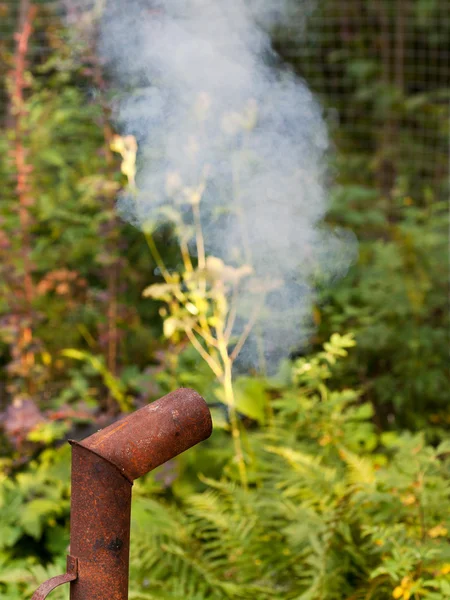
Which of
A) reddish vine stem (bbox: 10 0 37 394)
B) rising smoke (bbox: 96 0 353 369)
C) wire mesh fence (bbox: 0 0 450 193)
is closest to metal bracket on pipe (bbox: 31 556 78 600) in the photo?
rising smoke (bbox: 96 0 353 369)

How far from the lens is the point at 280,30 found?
252 inches

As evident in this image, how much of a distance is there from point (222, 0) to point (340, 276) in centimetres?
163

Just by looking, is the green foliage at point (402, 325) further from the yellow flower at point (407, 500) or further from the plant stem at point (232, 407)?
the yellow flower at point (407, 500)

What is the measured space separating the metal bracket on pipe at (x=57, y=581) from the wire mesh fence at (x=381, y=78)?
501 centimetres

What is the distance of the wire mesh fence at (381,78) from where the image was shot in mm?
6281

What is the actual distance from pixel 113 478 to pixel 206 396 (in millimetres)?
1576

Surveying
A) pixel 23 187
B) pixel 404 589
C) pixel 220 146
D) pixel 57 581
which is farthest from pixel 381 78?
pixel 57 581

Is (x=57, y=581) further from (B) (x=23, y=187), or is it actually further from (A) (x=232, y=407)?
(B) (x=23, y=187)

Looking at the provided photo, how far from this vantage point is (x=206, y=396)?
118 inches

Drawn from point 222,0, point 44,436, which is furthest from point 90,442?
point 222,0

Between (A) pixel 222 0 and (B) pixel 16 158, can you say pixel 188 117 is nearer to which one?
(B) pixel 16 158

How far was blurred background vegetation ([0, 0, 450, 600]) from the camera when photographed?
2.24m

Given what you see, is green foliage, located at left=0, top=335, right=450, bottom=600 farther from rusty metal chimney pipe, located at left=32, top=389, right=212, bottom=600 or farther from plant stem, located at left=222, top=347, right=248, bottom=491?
rusty metal chimney pipe, located at left=32, top=389, right=212, bottom=600

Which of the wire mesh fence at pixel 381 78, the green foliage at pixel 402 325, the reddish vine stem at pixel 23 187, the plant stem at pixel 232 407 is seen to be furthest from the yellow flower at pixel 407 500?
the wire mesh fence at pixel 381 78
